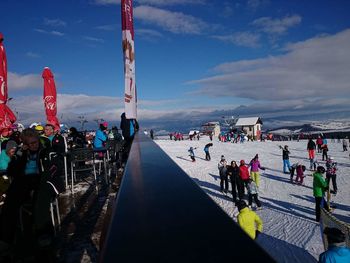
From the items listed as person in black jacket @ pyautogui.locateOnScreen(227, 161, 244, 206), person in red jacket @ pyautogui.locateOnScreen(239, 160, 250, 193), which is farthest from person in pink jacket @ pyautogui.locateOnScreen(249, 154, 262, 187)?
person in red jacket @ pyautogui.locateOnScreen(239, 160, 250, 193)

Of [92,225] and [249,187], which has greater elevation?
[92,225]

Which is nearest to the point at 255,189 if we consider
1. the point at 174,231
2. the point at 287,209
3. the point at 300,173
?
the point at 287,209

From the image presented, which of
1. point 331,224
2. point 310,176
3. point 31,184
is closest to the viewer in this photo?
point 31,184

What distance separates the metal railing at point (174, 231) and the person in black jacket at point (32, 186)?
206 cm

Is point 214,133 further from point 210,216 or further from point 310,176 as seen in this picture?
point 210,216

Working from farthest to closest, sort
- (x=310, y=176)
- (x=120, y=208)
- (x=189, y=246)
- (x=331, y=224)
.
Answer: (x=310, y=176) < (x=331, y=224) < (x=120, y=208) < (x=189, y=246)

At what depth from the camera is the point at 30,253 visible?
9.56ft

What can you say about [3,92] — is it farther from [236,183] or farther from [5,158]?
[236,183]

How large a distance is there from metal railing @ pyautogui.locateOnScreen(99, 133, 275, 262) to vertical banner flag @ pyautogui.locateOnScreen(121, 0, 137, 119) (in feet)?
15.3

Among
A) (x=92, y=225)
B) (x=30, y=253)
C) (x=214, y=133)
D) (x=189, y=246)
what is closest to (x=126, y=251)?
(x=189, y=246)

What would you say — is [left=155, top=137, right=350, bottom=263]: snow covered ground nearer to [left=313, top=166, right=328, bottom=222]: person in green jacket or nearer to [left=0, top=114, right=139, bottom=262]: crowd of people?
[left=313, top=166, right=328, bottom=222]: person in green jacket

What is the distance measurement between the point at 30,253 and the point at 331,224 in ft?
20.6

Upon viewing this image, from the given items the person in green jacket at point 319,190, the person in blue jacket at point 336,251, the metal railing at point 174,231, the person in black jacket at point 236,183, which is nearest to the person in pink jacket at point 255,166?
the person in black jacket at point 236,183

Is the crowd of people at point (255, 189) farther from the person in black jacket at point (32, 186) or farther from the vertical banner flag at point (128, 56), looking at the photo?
the person in black jacket at point (32, 186)
